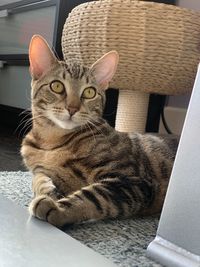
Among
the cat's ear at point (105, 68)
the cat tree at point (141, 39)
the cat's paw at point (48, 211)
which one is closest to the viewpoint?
the cat's paw at point (48, 211)

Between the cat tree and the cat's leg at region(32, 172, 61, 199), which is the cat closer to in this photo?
the cat's leg at region(32, 172, 61, 199)

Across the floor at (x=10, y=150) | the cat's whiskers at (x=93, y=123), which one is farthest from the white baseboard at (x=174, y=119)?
the cat's whiskers at (x=93, y=123)

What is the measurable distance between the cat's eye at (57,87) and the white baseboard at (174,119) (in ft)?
3.72

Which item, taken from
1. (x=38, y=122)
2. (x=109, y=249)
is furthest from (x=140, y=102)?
(x=109, y=249)

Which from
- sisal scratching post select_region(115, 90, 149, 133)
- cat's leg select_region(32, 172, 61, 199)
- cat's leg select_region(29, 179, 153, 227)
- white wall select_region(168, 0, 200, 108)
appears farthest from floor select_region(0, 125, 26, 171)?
white wall select_region(168, 0, 200, 108)

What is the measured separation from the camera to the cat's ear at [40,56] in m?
1.11

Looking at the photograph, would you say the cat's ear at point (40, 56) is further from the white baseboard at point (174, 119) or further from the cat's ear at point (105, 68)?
the white baseboard at point (174, 119)

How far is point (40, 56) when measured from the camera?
1.12 m

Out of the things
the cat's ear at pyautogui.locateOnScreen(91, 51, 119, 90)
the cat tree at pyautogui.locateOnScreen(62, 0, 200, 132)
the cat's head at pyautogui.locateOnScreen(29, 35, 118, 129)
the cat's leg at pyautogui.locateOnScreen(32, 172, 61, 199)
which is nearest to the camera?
the cat's leg at pyautogui.locateOnScreen(32, 172, 61, 199)

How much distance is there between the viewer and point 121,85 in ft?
Answer: 5.29

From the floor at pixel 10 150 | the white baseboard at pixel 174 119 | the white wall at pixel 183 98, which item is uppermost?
the white wall at pixel 183 98

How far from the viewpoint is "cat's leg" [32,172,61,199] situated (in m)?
0.94

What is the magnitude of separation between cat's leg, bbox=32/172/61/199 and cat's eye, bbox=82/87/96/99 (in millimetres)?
227

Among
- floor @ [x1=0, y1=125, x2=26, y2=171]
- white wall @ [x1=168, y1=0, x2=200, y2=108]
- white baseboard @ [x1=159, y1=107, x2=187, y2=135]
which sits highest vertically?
white wall @ [x1=168, y1=0, x2=200, y2=108]
